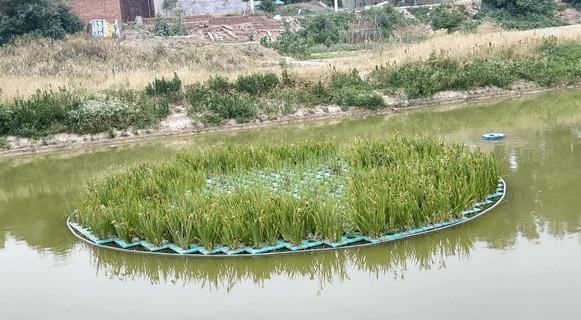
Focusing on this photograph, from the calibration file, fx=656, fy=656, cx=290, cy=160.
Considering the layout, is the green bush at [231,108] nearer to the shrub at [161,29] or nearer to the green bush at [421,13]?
the shrub at [161,29]

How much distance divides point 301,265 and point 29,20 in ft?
88.9

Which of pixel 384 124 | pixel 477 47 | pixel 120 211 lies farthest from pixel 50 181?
pixel 477 47

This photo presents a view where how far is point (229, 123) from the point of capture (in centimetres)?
1739

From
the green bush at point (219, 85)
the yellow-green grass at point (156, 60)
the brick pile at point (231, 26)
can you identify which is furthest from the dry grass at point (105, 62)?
the brick pile at point (231, 26)

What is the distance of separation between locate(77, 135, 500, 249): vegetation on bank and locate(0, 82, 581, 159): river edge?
19.8 feet

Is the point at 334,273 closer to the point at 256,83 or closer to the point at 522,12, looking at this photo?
the point at 256,83

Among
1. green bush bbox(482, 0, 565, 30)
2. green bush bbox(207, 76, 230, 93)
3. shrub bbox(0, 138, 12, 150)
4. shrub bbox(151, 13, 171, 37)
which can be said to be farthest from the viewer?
green bush bbox(482, 0, 565, 30)

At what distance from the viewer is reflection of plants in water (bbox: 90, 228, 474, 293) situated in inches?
284

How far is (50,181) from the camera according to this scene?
12797 millimetres

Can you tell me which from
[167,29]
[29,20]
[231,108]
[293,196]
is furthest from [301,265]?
[167,29]

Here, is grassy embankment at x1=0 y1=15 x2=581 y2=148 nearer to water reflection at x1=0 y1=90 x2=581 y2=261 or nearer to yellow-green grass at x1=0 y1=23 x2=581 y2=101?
yellow-green grass at x1=0 y1=23 x2=581 y2=101

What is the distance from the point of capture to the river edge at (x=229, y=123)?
52.5 feet

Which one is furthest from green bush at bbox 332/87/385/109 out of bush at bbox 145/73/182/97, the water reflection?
bush at bbox 145/73/182/97

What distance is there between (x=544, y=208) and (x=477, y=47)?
44.9ft
